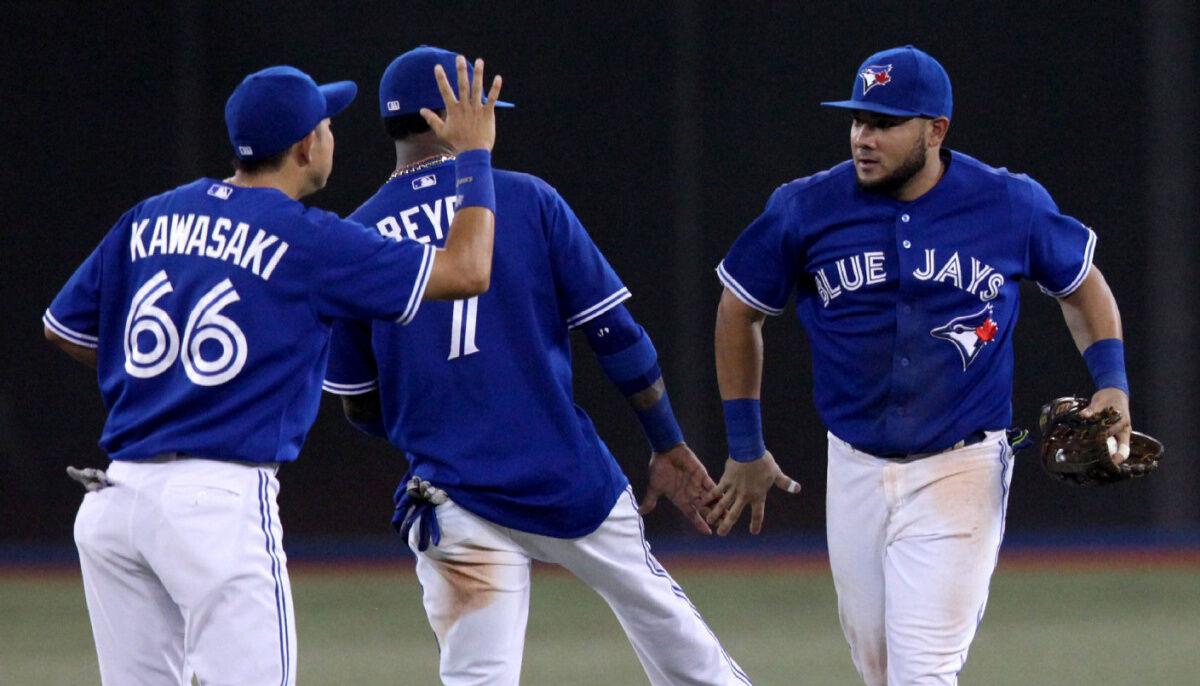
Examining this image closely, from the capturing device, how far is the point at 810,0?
33.1 feet

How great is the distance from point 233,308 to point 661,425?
4.46 ft

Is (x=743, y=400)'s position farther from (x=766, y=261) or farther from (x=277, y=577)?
(x=277, y=577)

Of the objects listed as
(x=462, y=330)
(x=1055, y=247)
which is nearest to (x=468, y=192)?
(x=462, y=330)

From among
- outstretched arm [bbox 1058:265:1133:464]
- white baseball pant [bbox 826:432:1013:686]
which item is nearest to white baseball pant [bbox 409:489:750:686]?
white baseball pant [bbox 826:432:1013:686]

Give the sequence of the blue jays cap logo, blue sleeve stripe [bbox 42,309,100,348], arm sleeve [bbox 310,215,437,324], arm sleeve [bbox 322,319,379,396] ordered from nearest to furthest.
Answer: arm sleeve [bbox 310,215,437,324] → blue sleeve stripe [bbox 42,309,100,348] → arm sleeve [bbox 322,319,379,396] → the blue jays cap logo

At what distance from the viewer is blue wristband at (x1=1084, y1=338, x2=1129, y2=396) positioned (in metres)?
4.68

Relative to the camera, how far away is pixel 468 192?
3973mm

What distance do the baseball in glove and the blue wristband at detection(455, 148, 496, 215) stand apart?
6.11 ft

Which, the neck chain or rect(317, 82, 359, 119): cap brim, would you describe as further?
the neck chain

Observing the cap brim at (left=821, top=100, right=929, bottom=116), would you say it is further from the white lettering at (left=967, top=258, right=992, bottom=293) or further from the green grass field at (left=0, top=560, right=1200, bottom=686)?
the green grass field at (left=0, top=560, right=1200, bottom=686)

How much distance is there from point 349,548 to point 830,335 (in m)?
5.70

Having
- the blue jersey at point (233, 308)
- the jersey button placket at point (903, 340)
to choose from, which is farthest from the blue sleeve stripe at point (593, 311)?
the jersey button placket at point (903, 340)

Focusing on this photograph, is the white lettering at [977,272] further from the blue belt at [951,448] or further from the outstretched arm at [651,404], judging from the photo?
the outstretched arm at [651,404]

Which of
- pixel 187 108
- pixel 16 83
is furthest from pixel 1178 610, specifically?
pixel 16 83
